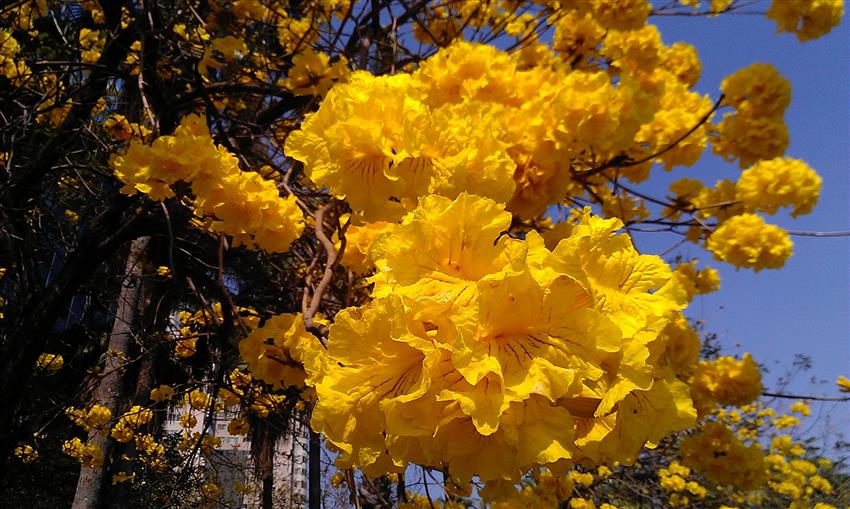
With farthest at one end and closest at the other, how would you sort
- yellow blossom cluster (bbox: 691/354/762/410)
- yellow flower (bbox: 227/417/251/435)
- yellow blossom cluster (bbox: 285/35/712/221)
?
yellow flower (bbox: 227/417/251/435), yellow blossom cluster (bbox: 691/354/762/410), yellow blossom cluster (bbox: 285/35/712/221)

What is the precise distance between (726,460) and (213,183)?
11.4 ft

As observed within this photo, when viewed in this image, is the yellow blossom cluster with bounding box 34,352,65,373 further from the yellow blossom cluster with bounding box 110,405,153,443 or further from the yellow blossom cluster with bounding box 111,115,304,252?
the yellow blossom cluster with bounding box 111,115,304,252

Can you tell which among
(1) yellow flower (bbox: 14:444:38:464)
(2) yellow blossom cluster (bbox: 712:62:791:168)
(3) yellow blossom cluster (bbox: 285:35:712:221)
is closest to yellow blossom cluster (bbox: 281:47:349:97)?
(3) yellow blossom cluster (bbox: 285:35:712:221)

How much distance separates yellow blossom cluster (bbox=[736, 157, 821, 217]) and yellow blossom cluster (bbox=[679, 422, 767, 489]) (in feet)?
5.29

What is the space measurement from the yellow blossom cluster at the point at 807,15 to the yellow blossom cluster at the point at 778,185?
590mm

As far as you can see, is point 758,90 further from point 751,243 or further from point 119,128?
point 119,128

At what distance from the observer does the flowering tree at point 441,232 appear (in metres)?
0.82

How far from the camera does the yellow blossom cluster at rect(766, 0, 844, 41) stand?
95.3 inches

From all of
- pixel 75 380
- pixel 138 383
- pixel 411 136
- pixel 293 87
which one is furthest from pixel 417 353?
pixel 75 380

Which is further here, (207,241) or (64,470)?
(64,470)

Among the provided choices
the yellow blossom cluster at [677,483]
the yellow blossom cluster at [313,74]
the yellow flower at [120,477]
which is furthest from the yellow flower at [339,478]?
the yellow blossom cluster at [677,483]

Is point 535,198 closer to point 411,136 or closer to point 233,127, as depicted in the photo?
point 411,136

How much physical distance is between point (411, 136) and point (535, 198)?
1.55 ft

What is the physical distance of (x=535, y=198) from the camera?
1526mm
